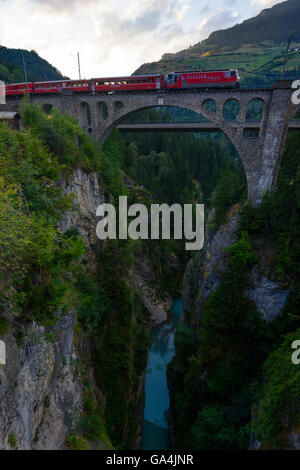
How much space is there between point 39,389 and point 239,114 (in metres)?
20.5

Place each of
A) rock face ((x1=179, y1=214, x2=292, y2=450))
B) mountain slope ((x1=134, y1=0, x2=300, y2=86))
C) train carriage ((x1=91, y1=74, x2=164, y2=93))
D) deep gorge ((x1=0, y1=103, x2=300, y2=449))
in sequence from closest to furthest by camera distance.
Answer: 1. deep gorge ((x1=0, y1=103, x2=300, y2=449))
2. rock face ((x1=179, y1=214, x2=292, y2=450))
3. train carriage ((x1=91, y1=74, x2=164, y2=93))
4. mountain slope ((x1=134, y1=0, x2=300, y2=86))

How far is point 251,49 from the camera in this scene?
116562mm

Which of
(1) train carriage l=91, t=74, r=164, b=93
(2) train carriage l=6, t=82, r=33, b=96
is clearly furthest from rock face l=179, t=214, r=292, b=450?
(2) train carriage l=6, t=82, r=33, b=96

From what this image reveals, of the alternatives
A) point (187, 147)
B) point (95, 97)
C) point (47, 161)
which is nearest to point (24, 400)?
point (47, 161)

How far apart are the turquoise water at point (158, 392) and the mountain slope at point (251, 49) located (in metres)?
92.7

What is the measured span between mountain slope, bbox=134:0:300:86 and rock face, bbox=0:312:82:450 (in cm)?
10260

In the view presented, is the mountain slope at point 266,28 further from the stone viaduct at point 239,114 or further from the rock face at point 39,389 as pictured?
the rock face at point 39,389

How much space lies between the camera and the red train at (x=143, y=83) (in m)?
19.2

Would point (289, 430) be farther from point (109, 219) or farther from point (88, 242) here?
point (109, 219)

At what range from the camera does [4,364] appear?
5910 millimetres

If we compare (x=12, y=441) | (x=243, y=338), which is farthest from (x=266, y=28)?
(x=12, y=441)

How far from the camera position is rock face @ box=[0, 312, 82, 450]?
6.05 m

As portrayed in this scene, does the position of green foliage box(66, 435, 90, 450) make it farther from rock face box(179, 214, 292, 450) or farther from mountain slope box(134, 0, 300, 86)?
mountain slope box(134, 0, 300, 86)
